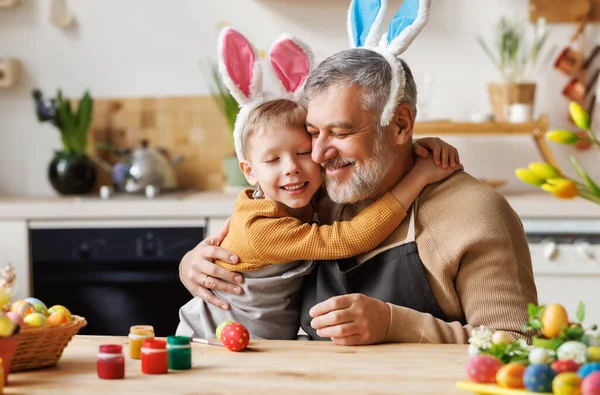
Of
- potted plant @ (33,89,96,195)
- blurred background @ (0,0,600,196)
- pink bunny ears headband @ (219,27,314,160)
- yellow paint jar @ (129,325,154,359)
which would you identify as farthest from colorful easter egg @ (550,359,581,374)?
potted plant @ (33,89,96,195)

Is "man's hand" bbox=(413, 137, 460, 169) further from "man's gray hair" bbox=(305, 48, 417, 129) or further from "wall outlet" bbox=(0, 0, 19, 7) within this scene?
"wall outlet" bbox=(0, 0, 19, 7)

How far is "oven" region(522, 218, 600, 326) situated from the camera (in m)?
3.52

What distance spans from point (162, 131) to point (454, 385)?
323cm

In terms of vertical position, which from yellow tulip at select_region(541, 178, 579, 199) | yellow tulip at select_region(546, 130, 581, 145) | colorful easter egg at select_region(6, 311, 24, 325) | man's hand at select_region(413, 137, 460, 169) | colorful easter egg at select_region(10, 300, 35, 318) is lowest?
colorful easter egg at select_region(10, 300, 35, 318)

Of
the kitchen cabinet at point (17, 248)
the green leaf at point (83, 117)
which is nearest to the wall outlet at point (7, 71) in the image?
the green leaf at point (83, 117)

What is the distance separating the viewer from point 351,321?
183 cm

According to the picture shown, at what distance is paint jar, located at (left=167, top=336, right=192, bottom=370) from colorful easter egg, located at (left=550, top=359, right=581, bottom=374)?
0.68m

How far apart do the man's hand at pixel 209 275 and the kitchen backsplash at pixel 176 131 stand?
6.98ft

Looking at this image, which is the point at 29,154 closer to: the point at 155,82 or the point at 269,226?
the point at 155,82

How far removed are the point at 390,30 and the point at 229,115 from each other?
2.06 m

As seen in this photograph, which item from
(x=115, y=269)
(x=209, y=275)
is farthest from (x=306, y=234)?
(x=115, y=269)

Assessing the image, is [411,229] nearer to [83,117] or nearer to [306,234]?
[306,234]

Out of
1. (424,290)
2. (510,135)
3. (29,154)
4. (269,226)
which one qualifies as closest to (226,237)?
(269,226)

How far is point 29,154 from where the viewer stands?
459 cm
